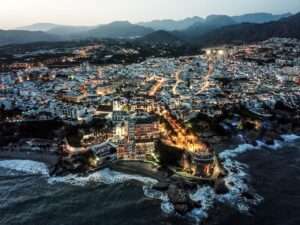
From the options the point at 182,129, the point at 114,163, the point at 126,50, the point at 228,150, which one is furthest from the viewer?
the point at 126,50

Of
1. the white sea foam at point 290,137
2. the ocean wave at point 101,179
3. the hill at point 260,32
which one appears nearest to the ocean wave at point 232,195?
the ocean wave at point 101,179

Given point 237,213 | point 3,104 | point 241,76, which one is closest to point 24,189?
point 237,213

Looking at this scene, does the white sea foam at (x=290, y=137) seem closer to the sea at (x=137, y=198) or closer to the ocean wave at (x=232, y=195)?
the sea at (x=137, y=198)

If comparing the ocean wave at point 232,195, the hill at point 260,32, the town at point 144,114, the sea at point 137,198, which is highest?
the hill at point 260,32

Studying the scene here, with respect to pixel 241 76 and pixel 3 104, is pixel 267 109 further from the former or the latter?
pixel 3 104

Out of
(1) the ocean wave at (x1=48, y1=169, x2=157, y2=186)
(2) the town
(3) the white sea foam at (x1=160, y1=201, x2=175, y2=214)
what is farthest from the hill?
(3) the white sea foam at (x1=160, y1=201, x2=175, y2=214)

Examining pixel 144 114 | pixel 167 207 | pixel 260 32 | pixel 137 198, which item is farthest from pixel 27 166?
pixel 260 32

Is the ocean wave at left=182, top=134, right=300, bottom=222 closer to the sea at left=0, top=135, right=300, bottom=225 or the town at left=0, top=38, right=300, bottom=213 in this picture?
the sea at left=0, top=135, right=300, bottom=225
